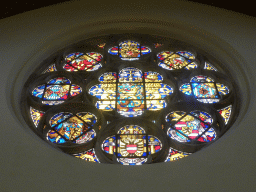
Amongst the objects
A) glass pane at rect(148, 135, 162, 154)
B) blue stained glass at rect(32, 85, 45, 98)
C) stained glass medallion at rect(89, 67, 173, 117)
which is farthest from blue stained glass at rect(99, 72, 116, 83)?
glass pane at rect(148, 135, 162, 154)

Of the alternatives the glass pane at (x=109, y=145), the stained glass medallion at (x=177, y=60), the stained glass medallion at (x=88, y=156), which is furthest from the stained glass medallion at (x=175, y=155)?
the stained glass medallion at (x=177, y=60)

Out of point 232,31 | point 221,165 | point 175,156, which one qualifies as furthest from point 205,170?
point 232,31

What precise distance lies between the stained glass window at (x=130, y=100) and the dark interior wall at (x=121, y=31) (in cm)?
22

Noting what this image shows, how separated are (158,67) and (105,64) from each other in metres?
0.92

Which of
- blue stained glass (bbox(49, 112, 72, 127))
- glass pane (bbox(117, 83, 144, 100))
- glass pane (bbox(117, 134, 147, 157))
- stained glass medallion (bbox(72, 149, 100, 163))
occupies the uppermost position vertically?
glass pane (bbox(117, 83, 144, 100))

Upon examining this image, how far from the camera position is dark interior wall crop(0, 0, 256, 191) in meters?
4.53

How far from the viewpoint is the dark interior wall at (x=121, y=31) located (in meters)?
4.53

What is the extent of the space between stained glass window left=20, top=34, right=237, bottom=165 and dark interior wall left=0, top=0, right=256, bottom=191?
22cm

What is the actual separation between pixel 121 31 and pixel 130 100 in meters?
1.93

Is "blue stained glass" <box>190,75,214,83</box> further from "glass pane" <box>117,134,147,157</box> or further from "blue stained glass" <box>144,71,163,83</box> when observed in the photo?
"glass pane" <box>117,134,147,157</box>

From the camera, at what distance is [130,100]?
20.5ft

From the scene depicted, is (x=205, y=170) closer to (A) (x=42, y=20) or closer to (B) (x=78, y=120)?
(B) (x=78, y=120)

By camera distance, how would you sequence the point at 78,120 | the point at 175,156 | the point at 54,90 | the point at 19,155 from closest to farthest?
1. the point at 19,155
2. the point at 175,156
3. the point at 78,120
4. the point at 54,90

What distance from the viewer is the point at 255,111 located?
5426 millimetres
